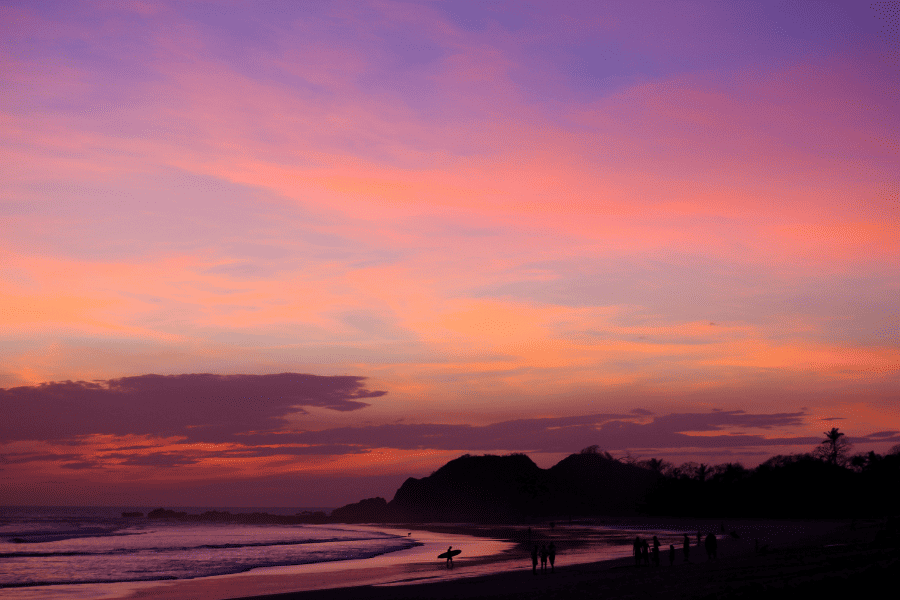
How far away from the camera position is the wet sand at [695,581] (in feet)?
78.1

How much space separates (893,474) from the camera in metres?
116

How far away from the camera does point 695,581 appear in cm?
2947

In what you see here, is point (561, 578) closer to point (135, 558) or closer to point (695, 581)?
point (695, 581)

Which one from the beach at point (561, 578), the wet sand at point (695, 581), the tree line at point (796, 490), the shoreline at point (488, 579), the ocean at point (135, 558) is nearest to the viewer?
the wet sand at point (695, 581)

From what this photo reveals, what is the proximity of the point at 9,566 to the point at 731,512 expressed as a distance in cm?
11300

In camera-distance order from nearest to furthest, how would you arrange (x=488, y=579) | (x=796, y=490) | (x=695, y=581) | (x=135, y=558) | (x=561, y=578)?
(x=695, y=581)
(x=561, y=578)
(x=488, y=579)
(x=135, y=558)
(x=796, y=490)

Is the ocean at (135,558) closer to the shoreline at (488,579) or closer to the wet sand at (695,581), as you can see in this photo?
the shoreline at (488,579)

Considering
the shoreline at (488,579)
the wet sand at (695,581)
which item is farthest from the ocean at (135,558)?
the wet sand at (695,581)

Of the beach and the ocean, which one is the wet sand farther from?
the ocean

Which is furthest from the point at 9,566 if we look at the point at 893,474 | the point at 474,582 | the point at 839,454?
the point at 839,454

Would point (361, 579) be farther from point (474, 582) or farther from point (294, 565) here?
point (294, 565)

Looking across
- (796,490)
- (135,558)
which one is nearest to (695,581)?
(135,558)

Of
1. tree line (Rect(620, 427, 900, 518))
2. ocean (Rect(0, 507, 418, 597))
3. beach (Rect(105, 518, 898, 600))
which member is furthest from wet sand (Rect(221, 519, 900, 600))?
tree line (Rect(620, 427, 900, 518))

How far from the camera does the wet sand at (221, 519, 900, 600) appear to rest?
938 inches
